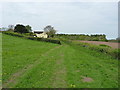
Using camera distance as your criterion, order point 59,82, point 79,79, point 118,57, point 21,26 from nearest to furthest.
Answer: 1. point 59,82
2. point 79,79
3. point 118,57
4. point 21,26

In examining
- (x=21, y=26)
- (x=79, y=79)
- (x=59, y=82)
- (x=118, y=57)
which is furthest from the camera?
(x=21, y=26)

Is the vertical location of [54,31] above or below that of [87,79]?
above

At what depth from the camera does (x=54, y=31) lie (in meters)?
73.4

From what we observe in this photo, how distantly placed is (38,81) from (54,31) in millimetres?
67413

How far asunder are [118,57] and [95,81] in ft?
24.9

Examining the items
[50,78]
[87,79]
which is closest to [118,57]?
[87,79]

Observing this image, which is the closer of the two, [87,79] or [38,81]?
[38,81]

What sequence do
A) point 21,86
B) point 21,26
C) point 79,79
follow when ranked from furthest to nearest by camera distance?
point 21,26, point 79,79, point 21,86

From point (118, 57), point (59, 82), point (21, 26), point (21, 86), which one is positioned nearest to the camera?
point (21, 86)

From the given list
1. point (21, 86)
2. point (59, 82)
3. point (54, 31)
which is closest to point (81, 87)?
point (59, 82)

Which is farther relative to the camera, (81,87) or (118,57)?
(118,57)

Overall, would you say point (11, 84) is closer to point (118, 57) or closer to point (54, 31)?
point (118, 57)

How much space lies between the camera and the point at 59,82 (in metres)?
6.55

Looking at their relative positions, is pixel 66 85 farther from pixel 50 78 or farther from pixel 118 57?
pixel 118 57
